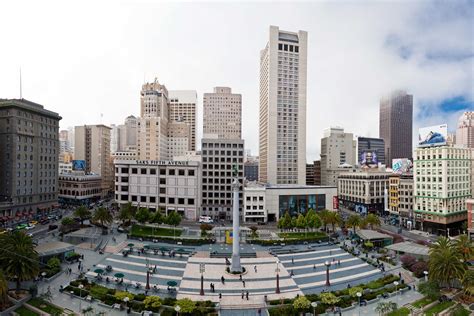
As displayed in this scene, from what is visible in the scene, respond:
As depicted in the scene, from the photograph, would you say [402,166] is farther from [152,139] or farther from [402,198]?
[152,139]

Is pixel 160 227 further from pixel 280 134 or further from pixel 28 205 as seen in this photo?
pixel 280 134

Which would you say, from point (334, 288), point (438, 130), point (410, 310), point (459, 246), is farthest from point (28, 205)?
point (438, 130)

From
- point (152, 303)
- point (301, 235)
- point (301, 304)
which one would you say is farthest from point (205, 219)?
point (301, 304)

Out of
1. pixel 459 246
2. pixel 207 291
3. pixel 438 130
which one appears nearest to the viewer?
pixel 207 291

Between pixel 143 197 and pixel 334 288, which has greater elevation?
pixel 143 197

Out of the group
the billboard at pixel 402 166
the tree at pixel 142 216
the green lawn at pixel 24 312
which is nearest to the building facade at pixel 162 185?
the tree at pixel 142 216

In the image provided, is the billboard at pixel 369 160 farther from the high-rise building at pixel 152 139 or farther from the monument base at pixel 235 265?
the high-rise building at pixel 152 139
